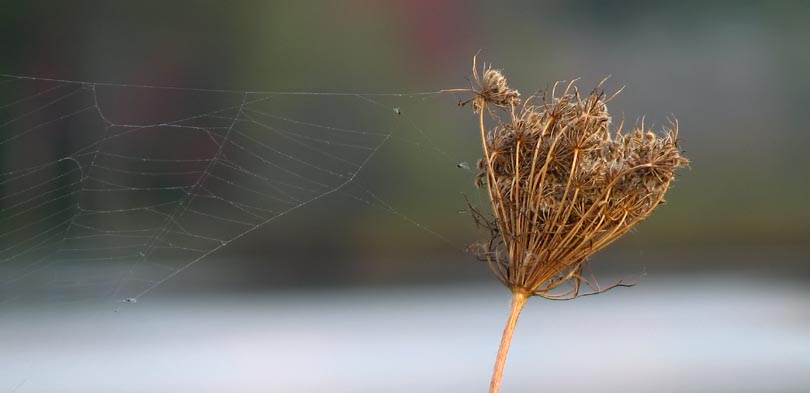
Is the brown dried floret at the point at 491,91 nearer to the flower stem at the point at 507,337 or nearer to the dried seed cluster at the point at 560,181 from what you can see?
the dried seed cluster at the point at 560,181

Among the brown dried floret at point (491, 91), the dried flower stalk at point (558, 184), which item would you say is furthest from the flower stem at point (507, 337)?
the brown dried floret at point (491, 91)

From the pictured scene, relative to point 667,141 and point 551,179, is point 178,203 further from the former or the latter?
point 667,141

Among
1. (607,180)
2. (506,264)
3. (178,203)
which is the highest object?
(178,203)

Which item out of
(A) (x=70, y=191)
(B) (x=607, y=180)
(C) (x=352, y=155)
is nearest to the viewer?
(B) (x=607, y=180)

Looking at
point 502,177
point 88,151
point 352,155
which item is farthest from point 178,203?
point 502,177

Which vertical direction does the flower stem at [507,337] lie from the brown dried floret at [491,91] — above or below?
below

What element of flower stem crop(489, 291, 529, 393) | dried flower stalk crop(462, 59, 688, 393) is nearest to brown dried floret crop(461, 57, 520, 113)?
dried flower stalk crop(462, 59, 688, 393)

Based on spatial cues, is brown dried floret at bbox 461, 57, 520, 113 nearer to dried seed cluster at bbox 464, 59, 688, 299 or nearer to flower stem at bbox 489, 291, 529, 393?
dried seed cluster at bbox 464, 59, 688, 299

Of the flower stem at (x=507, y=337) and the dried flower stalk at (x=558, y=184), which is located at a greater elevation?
the dried flower stalk at (x=558, y=184)

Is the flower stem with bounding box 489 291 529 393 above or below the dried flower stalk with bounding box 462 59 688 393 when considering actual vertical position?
below
